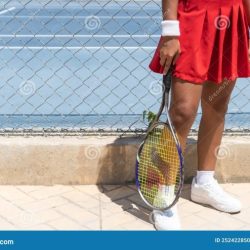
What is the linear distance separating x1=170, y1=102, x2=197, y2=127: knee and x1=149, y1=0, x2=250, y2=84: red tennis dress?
16 cm

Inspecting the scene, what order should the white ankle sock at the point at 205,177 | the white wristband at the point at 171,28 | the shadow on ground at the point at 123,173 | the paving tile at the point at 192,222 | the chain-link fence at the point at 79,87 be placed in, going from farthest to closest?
the chain-link fence at the point at 79,87 → the shadow on ground at the point at 123,173 → the white ankle sock at the point at 205,177 → the paving tile at the point at 192,222 → the white wristband at the point at 171,28

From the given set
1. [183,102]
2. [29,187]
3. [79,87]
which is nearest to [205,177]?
[183,102]

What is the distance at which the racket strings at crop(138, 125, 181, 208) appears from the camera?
3.03m

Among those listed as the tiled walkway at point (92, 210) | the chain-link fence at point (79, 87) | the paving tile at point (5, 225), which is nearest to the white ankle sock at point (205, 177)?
the tiled walkway at point (92, 210)

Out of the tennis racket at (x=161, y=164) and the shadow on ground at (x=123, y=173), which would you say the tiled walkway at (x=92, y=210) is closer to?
the shadow on ground at (x=123, y=173)

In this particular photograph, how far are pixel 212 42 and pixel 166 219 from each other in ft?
3.65

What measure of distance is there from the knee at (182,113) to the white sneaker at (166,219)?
0.56 m

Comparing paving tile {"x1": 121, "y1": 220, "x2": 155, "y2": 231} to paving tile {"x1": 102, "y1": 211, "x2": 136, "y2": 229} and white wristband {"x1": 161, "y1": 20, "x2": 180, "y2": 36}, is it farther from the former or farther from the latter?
white wristband {"x1": 161, "y1": 20, "x2": 180, "y2": 36}

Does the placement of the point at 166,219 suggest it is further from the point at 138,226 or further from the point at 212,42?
the point at 212,42

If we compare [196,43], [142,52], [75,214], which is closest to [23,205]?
[75,214]

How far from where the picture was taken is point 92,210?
333 centimetres

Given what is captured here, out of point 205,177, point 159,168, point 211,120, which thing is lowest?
point 205,177

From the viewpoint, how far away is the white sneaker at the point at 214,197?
331 centimetres

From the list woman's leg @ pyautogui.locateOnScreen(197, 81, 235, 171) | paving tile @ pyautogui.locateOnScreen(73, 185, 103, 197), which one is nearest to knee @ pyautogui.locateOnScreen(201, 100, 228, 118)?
woman's leg @ pyautogui.locateOnScreen(197, 81, 235, 171)
